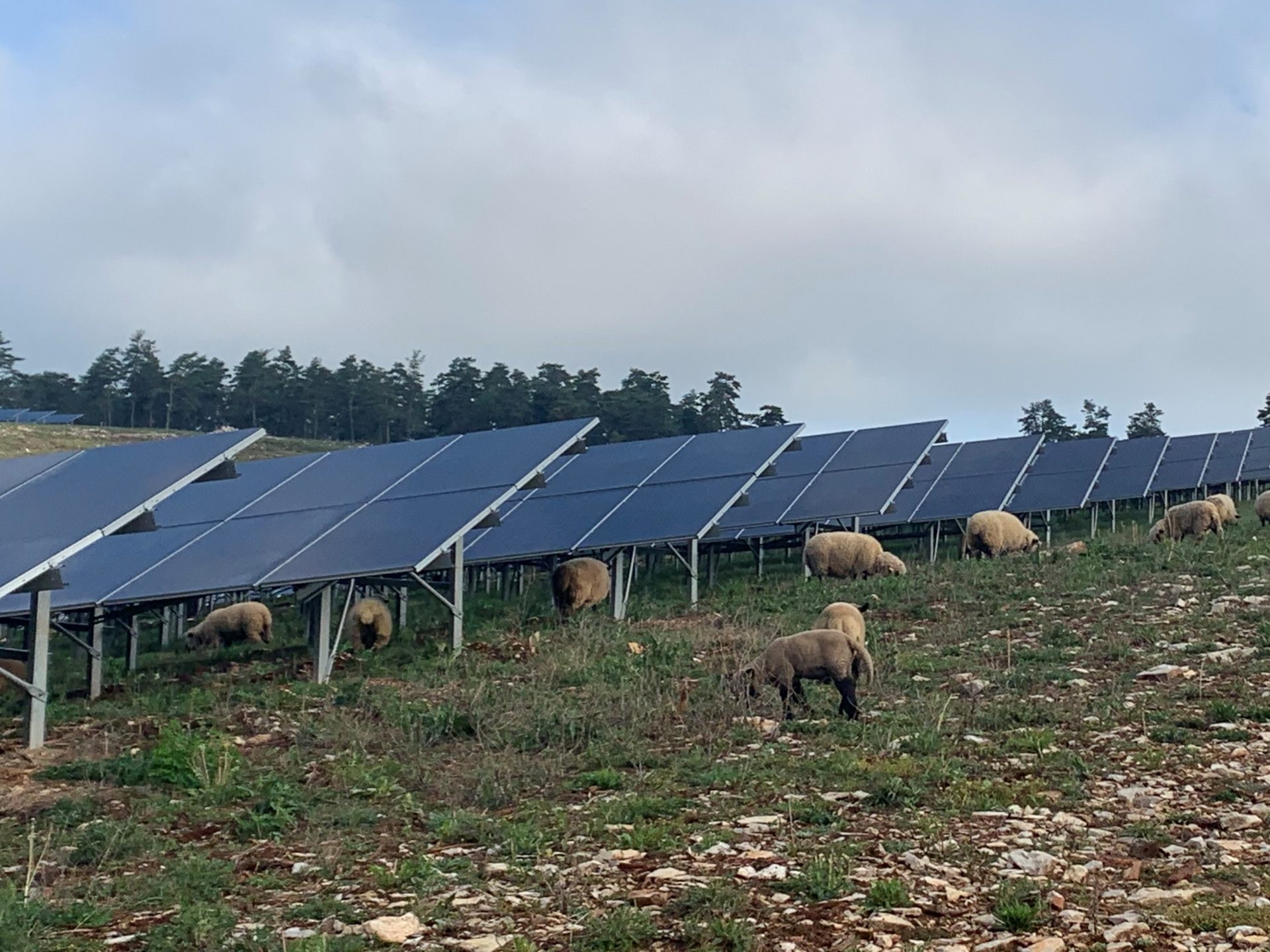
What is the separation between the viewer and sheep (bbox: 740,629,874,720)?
13.0 meters

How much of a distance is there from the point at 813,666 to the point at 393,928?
22.5 ft

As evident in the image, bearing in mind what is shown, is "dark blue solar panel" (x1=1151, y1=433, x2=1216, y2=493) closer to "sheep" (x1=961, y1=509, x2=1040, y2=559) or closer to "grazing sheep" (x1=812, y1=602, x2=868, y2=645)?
"sheep" (x1=961, y1=509, x2=1040, y2=559)

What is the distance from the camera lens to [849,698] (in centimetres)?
1290

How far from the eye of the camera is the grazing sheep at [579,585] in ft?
81.5

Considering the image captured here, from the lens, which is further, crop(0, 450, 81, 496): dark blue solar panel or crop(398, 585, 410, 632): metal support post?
crop(398, 585, 410, 632): metal support post

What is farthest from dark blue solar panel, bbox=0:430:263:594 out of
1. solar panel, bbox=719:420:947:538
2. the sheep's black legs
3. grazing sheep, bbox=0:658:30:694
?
solar panel, bbox=719:420:947:538

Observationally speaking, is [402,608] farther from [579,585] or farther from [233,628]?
[579,585]

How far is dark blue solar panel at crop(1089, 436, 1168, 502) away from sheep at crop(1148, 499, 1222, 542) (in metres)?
13.7

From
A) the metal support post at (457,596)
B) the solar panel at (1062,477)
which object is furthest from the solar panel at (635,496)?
the solar panel at (1062,477)

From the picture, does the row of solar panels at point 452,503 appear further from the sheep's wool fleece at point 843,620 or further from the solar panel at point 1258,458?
the solar panel at point 1258,458

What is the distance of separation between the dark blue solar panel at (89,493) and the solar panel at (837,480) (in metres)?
15.8

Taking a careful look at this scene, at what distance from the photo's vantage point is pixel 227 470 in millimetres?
16359

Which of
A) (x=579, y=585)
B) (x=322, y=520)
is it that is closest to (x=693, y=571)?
(x=579, y=585)

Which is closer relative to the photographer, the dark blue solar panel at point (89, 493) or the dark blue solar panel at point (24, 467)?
the dark blue solar panel at point (89, 493)
